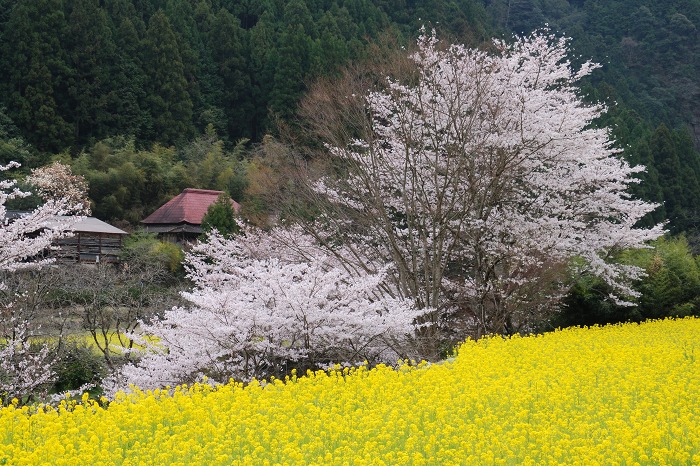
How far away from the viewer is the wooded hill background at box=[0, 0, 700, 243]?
33.2 m

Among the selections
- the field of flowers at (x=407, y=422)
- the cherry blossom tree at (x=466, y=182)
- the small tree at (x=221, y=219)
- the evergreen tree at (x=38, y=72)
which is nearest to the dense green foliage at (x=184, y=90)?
the evergreen tree at (x=38, y=72)

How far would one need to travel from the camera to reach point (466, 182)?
43.8ft

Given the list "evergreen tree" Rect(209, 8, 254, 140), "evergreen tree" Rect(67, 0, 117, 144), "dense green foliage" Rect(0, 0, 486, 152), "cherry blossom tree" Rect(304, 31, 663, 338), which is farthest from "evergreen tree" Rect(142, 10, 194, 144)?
"cherry blossom tree" Rect(304, 31, 663, 338)

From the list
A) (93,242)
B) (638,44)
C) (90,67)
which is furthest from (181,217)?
(638,44)

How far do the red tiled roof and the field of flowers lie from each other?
2301 cm

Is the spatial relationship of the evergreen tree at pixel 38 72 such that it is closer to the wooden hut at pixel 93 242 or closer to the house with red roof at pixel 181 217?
the house with red roof at pixel 181 217

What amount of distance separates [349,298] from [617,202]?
854cm

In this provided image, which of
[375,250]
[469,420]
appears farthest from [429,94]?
[469,420]

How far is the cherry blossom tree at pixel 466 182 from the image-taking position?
12.7m

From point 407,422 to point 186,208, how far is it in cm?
2536

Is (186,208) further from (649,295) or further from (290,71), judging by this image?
(649,295)

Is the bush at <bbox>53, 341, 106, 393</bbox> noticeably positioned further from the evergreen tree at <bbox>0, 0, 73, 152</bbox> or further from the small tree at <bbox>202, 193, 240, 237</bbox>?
the evergreen tree at <bbox>0, 0, 73, 152</bbox>

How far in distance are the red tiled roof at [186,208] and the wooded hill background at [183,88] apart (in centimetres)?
183

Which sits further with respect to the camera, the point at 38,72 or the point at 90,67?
the point at 90,67
